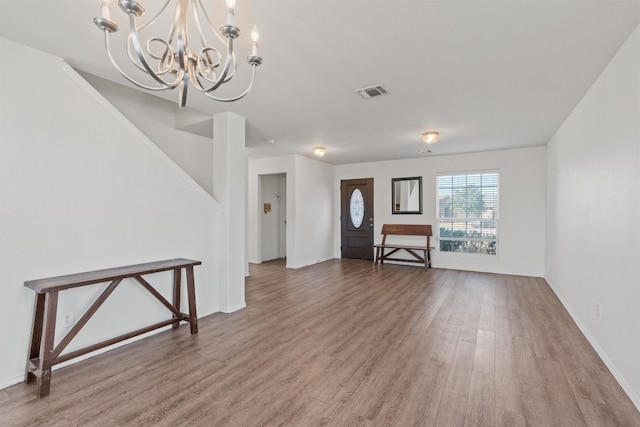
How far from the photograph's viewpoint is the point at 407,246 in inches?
266

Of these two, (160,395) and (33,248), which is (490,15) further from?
(33,248)

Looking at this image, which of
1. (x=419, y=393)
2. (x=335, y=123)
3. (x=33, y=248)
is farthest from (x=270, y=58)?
(x=419, y=393)

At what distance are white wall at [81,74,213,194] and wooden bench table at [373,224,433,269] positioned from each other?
4.15 meters

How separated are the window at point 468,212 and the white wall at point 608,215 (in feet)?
7.30

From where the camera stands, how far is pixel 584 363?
245 cm

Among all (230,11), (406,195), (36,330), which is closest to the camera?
(230,11)

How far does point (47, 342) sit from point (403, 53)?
3366mm

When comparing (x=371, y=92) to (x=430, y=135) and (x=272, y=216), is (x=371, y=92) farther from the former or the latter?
(x=272, y=216)

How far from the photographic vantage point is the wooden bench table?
6.47m

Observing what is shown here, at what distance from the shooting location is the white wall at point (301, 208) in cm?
653

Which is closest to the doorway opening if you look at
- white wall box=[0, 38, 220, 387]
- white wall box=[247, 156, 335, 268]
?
white wall box=[247, 156, 335, 268]

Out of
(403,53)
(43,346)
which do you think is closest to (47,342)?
(43,346)

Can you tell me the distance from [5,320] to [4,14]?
207 centimetres

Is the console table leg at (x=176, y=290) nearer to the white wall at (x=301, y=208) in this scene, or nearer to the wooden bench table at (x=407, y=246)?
the white wall at (x=301, y=208)
